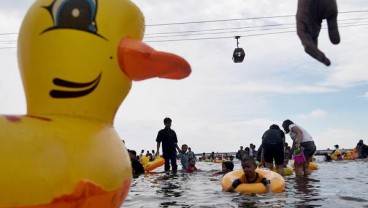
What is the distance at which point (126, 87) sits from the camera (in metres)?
3.53

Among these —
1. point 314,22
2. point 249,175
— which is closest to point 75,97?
point 314,22

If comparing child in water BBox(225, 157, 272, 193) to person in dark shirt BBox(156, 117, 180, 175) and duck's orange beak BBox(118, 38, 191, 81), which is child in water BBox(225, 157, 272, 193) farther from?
person in dark shirt BBox(156, 117, 180, 175)

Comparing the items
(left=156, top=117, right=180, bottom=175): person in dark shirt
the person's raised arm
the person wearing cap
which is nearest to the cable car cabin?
(left=156, top=117, right=180, bottom=175): person in dark shirt

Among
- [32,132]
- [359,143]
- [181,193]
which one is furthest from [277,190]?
[359,143]

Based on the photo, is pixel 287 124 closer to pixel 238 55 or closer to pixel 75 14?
pixel 238 55

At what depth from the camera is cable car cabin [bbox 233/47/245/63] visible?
48.4 ft

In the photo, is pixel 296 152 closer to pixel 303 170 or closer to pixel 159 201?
pixel 303 170

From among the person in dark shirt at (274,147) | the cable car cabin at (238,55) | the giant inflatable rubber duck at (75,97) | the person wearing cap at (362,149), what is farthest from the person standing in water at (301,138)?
the person wearing cap at (362,149)

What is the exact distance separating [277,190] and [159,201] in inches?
81.9

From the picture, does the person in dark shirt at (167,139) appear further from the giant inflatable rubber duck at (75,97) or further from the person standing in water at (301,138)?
the giant inflatable rubber duck at (75,97)

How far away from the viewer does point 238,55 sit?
48.5 ft

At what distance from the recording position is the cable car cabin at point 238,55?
48.4 ft

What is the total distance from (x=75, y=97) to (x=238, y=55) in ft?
39.1

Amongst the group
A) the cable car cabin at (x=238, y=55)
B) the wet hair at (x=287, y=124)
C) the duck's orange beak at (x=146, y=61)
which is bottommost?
the duck's orange beak at (x=146, y=61)
